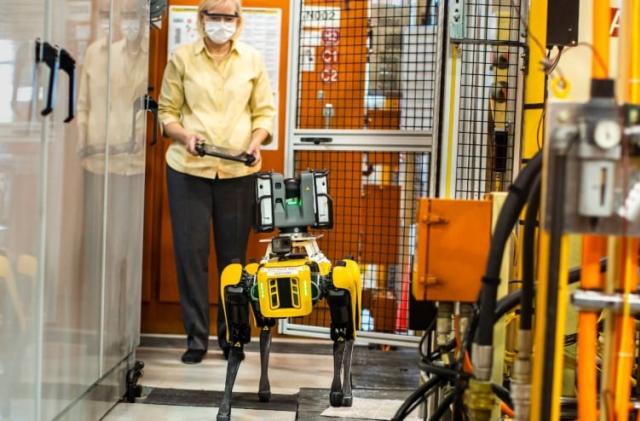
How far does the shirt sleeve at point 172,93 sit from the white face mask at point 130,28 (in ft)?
1.57

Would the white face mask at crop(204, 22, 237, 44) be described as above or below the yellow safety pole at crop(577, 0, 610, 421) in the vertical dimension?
above

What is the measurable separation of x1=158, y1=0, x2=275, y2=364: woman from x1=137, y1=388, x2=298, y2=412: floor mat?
1.52 feet

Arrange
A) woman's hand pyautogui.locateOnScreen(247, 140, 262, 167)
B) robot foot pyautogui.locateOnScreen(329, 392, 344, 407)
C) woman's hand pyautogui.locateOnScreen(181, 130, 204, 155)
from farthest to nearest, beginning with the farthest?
woman's hand pyautogui.locateOnScreen(247, 140, 262, 167) → woman's hand pyautogui.locateOnScreen(181, 130, 204, 155) → robot foot pyautogui.locateOnScreen(329, 392, 344, 407)

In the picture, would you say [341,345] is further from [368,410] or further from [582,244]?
[582,244]

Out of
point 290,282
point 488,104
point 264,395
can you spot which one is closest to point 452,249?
point 290,282

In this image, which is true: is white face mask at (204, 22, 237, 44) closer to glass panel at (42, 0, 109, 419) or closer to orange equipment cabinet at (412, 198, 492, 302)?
glass panel at (42, 0, 109, 419)

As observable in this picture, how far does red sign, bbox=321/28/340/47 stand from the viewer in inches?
161

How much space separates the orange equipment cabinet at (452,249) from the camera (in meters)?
1.79

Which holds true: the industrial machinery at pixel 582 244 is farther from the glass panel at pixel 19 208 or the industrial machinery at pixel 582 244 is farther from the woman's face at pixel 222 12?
the woman's face at pixel 222 12

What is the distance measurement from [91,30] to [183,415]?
4.83ft

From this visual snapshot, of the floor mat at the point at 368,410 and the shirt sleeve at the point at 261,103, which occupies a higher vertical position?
the shirt sleeve at the point at 261,103

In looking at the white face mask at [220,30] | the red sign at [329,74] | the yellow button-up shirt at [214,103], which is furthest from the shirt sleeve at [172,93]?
the red sign at [329,74]

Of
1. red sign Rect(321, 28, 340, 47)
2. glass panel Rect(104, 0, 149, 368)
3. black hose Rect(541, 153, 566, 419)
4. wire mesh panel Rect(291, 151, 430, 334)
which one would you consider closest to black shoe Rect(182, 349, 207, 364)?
glass panel Rect(104, 0, 149, 368)

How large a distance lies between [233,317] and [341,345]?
46 centimetres
